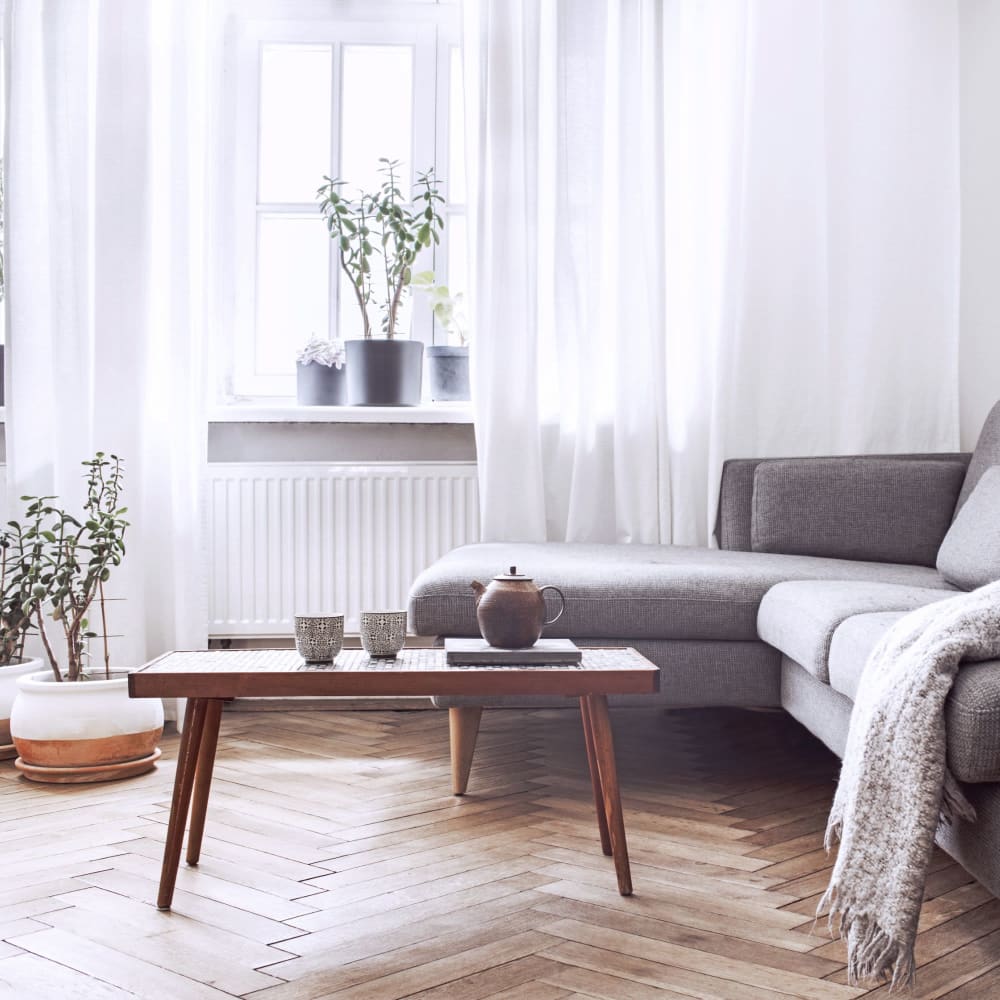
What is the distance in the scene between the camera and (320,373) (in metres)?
3.43

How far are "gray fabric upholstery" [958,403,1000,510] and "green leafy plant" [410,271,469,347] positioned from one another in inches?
59.8

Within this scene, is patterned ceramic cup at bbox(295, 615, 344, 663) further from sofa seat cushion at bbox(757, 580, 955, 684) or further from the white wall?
the white wall

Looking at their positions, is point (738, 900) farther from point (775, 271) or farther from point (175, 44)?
point (175, 44)

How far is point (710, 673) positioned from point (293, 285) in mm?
1974

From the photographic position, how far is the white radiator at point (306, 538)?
3281 mm

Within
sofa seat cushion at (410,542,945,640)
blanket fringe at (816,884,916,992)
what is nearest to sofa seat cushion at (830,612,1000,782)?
blanket fringe at (816,884,916,992)

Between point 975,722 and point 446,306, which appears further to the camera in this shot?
point 446,306

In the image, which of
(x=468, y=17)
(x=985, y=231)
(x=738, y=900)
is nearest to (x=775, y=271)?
(x=985, y=231)

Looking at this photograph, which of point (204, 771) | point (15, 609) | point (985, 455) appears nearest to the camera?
point (204, 771)

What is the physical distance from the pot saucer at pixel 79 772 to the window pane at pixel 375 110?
194cm

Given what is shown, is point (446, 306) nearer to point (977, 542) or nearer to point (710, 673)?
point (710, 673)

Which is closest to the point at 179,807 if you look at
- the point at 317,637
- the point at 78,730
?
the point at 317,637

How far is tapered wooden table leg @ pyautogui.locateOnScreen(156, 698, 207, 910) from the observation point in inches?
67.0

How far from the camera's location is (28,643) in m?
3.18
